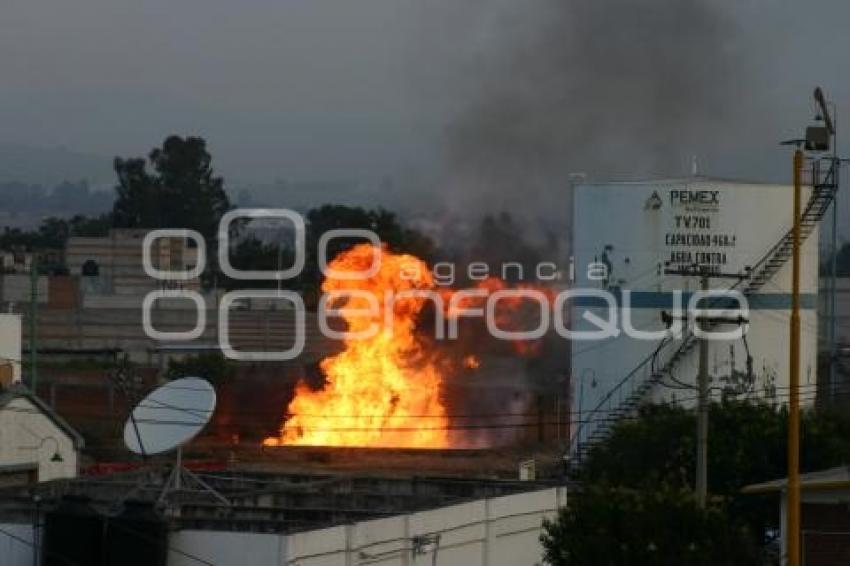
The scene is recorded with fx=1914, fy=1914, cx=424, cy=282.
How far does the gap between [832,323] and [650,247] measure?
1179 centimetres

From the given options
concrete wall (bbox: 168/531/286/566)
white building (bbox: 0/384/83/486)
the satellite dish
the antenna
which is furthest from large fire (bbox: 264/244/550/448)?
concrete wall (bbox: 168/531/286/566)

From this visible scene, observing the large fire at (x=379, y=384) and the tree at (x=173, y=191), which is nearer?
the large fire at (x=379, y=384)

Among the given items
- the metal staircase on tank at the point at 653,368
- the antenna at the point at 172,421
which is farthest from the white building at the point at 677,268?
the antenna at the point at 172,421

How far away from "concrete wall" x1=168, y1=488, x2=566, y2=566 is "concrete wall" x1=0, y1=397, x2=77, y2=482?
17.5 meters

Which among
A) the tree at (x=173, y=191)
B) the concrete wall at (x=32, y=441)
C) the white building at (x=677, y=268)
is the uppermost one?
the tree at (x=173, y=191)

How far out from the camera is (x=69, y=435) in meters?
51.4

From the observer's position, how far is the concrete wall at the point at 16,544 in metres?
29.1

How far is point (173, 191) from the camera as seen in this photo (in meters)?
159

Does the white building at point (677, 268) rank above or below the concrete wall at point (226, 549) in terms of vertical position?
above

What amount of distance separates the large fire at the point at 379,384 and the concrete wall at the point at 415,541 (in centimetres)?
3366

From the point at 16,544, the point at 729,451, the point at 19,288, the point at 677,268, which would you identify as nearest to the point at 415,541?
the point at 16,544

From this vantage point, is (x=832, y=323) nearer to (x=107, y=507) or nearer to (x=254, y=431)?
(x=254, y=431)

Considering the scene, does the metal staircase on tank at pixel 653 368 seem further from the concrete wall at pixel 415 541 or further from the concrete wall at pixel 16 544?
the concrete wall at pixel 16 544

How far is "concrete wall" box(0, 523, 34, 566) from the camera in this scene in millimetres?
29125
